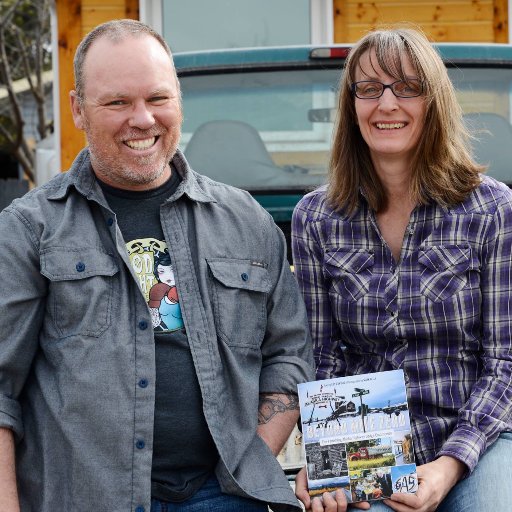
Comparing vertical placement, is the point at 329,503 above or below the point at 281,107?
below

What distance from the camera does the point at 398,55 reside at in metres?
3.12

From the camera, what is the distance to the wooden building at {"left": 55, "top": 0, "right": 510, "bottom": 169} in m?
9.80

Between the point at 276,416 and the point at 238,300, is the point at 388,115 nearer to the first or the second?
the point at 238,300

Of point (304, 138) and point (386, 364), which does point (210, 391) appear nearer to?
point (386, 364)

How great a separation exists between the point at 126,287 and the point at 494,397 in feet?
3.54

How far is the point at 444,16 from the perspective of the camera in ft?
33.3

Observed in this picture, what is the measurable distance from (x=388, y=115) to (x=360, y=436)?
3.14ft

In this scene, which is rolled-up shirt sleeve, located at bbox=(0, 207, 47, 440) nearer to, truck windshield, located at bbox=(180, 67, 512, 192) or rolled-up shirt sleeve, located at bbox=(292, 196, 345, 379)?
rolled-up shirt sleeve, located at bbox=(292, 196, 345, 379)

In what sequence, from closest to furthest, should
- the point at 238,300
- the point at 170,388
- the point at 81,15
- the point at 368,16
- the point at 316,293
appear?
the point at 170,388
the point at 238,300
the point at 316,293
the point at 81,15
the point at 368,16

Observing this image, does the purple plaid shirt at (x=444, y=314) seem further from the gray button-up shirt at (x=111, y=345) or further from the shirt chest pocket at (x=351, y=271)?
the gray button-up shirt at (x=111, y=345)

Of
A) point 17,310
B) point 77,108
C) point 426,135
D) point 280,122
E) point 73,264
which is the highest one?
point 77,108

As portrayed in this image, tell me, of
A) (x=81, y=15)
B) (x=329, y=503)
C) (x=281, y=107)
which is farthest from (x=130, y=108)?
(x=81, y=15)

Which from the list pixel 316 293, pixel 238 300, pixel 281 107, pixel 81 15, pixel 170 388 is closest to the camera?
pixel 170 388

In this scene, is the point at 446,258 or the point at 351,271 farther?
the point at 351,271
